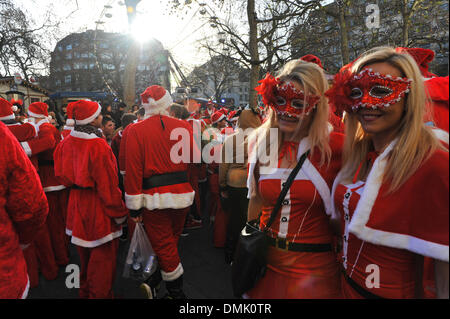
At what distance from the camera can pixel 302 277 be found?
178 cm

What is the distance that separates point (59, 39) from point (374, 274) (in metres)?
16.6

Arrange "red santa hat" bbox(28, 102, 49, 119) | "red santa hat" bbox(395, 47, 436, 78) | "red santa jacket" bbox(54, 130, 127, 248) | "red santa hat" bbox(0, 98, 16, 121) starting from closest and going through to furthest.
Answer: "red santa hat" bbox(395, 47, 436, 78)
"red santa jacket" bbox(54, 130, 127, 248)
"red santa hat" bbox(0, 98, 16, 121)
"red santa hat" bbox(28, 102, 49, 119)

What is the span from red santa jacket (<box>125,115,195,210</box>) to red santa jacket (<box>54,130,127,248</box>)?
189 millimetres

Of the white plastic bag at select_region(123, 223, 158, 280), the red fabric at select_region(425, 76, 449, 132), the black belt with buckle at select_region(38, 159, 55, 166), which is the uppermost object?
the red fabric at select_region(425, 76, 449, 132)

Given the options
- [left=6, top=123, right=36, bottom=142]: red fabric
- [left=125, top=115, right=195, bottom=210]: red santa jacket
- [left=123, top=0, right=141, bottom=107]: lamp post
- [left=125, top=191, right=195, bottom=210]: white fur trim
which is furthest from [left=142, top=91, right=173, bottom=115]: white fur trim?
[left=123, top=0, right=141, bottom=107]: lamp post

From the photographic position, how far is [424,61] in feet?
6.38

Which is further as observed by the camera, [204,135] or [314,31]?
[314,31]

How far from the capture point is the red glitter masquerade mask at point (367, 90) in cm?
139

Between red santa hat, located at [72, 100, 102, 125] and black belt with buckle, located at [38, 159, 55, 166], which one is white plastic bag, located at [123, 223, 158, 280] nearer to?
red santa hat, located at [72, 100, 102, 125]

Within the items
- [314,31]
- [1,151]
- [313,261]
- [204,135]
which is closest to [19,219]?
[1,151]

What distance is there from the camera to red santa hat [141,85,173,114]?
3.60 meters

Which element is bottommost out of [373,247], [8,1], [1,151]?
[373,247]
